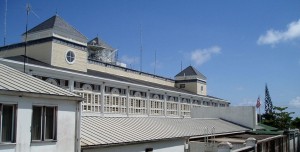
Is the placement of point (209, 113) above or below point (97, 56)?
below

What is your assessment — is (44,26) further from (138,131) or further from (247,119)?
(247,119)

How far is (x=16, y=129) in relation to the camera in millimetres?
9836

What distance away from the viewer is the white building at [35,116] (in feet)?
31.9

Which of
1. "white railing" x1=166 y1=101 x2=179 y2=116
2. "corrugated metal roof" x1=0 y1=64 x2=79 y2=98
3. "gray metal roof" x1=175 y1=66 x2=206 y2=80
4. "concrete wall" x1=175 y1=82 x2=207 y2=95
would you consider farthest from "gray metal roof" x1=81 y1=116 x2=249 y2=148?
"gray metal roof" x1=175 y1=66 x2=206 y2=80

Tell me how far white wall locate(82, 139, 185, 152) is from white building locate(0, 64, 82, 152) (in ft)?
6.01

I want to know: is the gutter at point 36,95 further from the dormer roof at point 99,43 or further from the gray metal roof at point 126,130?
the dormer roof at point 99,43

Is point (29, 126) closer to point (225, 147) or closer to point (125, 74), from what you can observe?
point (225, 147)

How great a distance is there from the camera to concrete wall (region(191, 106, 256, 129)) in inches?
1383

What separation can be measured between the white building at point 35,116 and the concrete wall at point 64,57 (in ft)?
56.5

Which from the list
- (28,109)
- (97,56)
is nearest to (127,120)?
(28,109)

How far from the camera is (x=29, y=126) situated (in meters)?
10.2

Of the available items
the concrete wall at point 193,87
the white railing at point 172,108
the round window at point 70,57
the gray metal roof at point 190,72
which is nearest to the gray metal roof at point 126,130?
the round window at point 70,57

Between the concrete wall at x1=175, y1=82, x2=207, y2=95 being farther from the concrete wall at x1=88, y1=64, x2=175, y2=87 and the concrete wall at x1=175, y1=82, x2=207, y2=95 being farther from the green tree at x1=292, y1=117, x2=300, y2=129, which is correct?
the green tree at x1=292, y1=117, x2=300, y2=129

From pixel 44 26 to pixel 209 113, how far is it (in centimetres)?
1921
